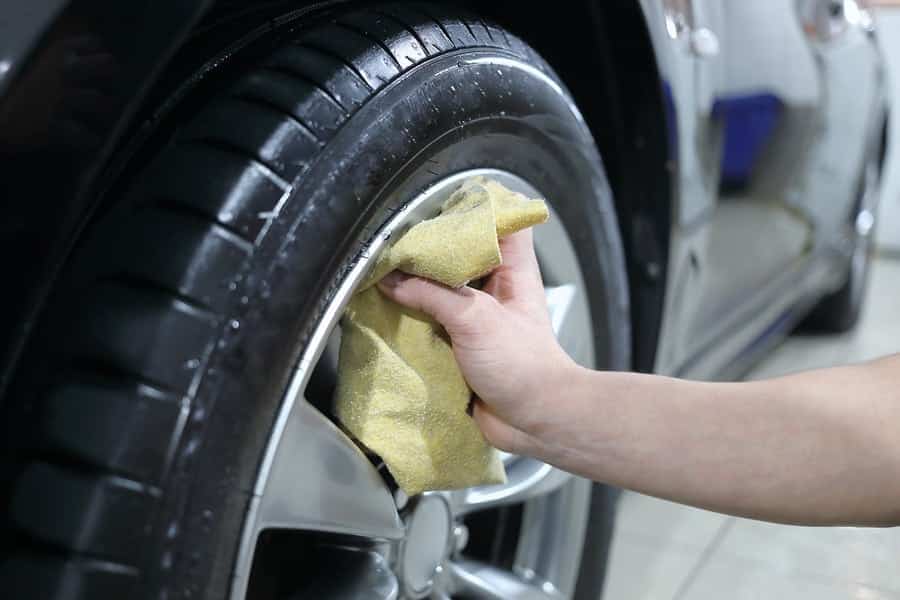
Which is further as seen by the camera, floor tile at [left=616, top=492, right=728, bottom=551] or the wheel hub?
floor tile at [left=616, top=492, right=728, bottom=551]

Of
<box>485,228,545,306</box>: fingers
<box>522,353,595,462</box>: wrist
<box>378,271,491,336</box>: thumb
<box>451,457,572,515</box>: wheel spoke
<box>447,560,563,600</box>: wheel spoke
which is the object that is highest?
<box>485,228,545,306</box>: fingers

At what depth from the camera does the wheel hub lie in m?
0.83

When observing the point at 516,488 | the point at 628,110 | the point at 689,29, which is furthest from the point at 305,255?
the point at 689,29

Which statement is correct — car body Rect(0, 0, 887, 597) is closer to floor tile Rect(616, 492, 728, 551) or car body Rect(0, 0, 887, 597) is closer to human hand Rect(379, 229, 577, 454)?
human hand Rect(379, 229, 577, 454)

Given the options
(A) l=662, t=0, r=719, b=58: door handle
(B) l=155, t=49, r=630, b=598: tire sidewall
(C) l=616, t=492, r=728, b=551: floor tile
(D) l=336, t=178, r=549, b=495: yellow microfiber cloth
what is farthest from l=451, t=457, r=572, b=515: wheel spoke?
(C) l=616, t=492, r=728, b=551: floor tile

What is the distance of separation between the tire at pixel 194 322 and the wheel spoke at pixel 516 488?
0.31 m

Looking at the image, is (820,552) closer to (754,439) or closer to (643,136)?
(643,136)

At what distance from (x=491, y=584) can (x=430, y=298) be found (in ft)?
1.20

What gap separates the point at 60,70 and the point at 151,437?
7.6 inches

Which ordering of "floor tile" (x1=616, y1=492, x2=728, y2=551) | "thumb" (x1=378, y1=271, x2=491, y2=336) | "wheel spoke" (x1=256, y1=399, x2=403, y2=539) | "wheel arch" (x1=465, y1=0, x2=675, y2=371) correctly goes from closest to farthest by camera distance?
"wheel spoke" (x1=256, y1=399, x2=403, y2=539), "thumb" (x1=378, y1=271, x2=491, y2=336), "wheel arch" (x1=465, y1=0, x2=675, y2=371), "floor tile" (x1=616, y1=492, x2=728, y2=551)

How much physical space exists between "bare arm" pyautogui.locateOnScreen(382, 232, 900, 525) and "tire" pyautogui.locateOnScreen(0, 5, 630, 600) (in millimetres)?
119

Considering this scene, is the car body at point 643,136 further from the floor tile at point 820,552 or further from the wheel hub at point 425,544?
the floor tile at point 820,552

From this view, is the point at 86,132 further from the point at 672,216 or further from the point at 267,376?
the point at 672,216

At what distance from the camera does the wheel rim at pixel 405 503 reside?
64 cm
